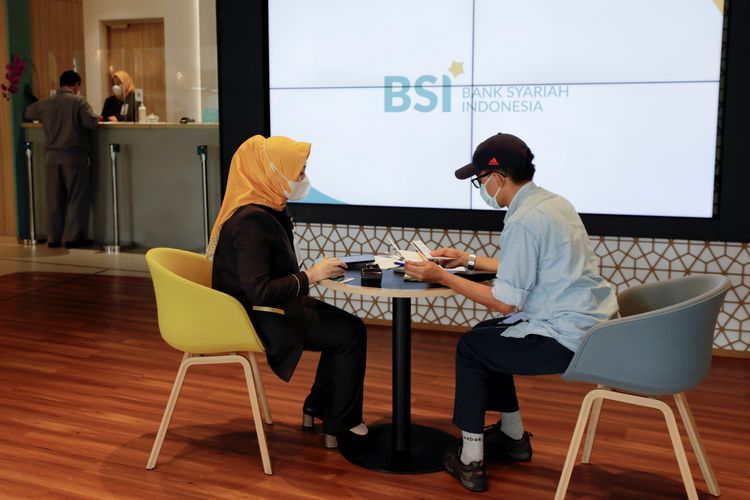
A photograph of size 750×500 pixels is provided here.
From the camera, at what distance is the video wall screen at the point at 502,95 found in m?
4.54

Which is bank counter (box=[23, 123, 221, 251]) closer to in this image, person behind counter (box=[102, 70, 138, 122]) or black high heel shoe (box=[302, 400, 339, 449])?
person behind counter (box=[102, 70, 138, 122])

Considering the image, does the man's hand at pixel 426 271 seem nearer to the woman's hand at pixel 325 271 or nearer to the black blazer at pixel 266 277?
the woman's hand at pixel 325 271

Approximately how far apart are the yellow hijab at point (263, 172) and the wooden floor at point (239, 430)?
959 mm

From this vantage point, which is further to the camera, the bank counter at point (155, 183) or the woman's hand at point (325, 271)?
the bank counter at point (155, 183)

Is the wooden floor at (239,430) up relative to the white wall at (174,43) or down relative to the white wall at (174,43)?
down

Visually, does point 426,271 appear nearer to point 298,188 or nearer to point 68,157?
point 298,188

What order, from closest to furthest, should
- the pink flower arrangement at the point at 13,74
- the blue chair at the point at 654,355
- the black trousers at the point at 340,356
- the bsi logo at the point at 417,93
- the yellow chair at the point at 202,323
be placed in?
1. the blue chair at the point at 654,355
2. the yellow chair at the point at 202,323
3. the black trousers at the point at 340,356
4. the bsi logo at the point at 417,93
5. the pink flower arrangement at the point at 13,74

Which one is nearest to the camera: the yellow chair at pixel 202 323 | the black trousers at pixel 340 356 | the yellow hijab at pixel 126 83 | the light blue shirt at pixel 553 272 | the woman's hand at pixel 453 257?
the light blue shirt at pixel 553 272

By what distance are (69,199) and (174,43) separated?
6.05 ft

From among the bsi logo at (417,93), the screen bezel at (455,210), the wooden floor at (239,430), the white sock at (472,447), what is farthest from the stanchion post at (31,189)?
the white sock at (472,447)

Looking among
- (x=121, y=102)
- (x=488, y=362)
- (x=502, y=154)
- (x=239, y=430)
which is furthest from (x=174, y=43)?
(x=488, y=362)

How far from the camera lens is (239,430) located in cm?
362

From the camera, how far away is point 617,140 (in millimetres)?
4668

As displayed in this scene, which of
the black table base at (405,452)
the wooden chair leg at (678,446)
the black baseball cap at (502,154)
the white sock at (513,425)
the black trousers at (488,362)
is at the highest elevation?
the black baseball cap at (502,154)
